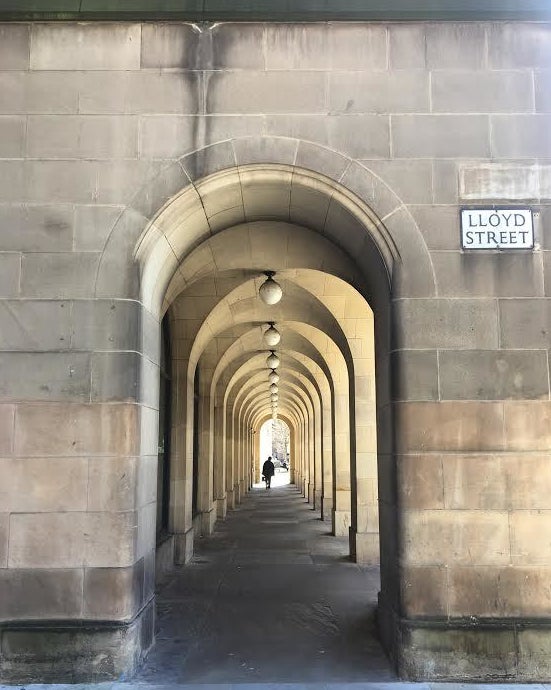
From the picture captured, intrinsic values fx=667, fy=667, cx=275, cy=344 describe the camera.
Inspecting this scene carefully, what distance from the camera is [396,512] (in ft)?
19.4

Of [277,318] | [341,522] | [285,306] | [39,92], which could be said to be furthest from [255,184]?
[341,522]

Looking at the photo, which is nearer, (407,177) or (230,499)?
(407,177)

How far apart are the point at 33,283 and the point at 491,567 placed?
474 cm

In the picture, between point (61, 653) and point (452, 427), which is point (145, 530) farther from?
point (452, 427)

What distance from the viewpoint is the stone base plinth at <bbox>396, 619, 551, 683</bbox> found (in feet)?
18.2

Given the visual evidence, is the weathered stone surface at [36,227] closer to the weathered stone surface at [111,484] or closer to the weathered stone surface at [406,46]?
the weathered stone surface at [111,484]

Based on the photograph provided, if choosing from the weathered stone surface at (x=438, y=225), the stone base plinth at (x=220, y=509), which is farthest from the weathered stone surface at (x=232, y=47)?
the stone base plinth at (x=220, y=509)

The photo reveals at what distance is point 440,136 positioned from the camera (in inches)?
247

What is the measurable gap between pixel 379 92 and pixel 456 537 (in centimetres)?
412

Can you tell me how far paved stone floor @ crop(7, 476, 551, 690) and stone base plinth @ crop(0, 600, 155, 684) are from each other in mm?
103

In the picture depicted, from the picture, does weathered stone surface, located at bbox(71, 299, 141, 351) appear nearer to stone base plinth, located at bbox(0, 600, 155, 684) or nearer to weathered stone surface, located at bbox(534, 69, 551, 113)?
stone base plinth, located at bbox(0, 600, 155, 684)

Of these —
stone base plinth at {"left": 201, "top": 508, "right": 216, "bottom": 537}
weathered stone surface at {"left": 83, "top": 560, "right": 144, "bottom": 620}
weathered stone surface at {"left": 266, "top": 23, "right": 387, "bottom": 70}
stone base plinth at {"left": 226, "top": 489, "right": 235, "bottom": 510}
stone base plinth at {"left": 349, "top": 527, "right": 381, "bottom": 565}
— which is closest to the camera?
weathered stone surface at {"left": 83, "top": 560, "right": 144, "bottom": 620}

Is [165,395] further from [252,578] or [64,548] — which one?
→ [64,548]

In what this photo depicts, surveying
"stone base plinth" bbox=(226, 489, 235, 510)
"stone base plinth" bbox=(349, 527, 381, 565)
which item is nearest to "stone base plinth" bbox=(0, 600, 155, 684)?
"stone base plinth" bbox=(349, 527, 381, 565)
